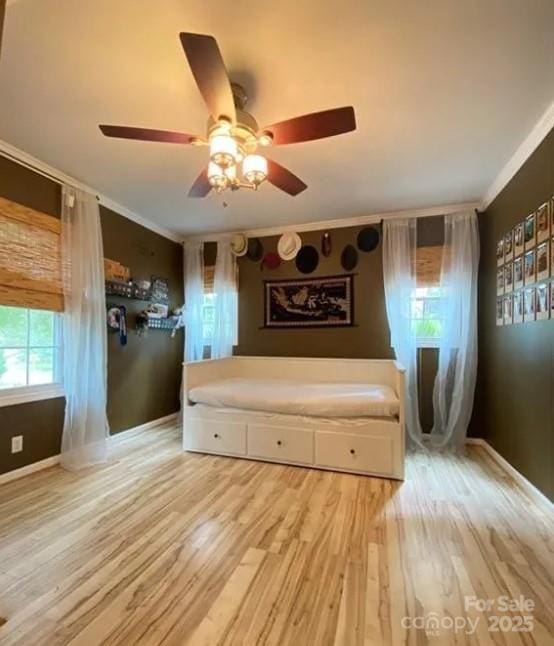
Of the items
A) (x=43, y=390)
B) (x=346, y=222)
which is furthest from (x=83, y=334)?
(x=346, y=222)

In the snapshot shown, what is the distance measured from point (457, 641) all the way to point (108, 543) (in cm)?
166

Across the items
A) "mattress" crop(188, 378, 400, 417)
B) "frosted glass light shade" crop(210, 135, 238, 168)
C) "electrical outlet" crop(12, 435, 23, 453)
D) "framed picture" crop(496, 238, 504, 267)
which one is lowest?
"electrical outlet" crop(12, 435, 23, 453)

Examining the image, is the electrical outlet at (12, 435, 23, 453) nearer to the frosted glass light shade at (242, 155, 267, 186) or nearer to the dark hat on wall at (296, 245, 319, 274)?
the frosted glass light shade at (242, 155, 267, 186)

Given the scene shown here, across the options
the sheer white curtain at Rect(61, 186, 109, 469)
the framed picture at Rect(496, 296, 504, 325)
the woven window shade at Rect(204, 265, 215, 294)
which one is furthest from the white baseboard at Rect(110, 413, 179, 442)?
the framed picture at Rect(496, 296, 504, 325)

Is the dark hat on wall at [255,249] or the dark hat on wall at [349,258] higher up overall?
the dark hat on wall at [255,249]

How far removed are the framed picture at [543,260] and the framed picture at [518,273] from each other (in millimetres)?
266

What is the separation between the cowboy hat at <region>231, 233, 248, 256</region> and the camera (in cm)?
419

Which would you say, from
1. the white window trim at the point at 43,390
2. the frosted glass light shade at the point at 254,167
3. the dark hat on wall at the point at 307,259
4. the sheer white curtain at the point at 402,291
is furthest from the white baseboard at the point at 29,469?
the sheer white curtain at the point at 402,291

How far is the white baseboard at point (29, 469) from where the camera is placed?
8.25ft

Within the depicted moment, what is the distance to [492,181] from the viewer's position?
2.99 metres

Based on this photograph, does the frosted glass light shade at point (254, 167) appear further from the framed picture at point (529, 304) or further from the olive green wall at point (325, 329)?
the olive green wall at point (325, 329)

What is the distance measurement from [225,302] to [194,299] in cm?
44

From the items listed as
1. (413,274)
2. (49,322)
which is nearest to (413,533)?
(413,274)

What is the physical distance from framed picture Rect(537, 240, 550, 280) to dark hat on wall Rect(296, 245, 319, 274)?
2215 millimetres
